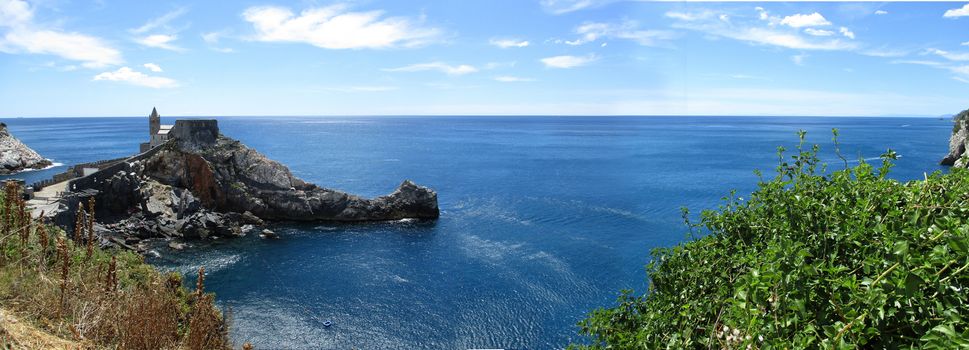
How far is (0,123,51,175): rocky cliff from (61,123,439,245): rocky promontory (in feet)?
139

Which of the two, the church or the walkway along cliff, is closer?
the walkway along cliff

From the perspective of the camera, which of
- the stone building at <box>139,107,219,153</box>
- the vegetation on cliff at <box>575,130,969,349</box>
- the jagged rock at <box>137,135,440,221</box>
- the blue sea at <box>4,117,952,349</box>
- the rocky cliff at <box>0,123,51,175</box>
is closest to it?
the vegetation on cliff at <box>575,130,969,349</box>

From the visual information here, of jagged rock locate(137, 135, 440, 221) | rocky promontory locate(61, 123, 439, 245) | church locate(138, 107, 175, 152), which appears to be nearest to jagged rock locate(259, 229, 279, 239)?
rocky promontory locate(61, 123, 439, 245)

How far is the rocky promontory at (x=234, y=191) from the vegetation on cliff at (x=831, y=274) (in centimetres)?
4343

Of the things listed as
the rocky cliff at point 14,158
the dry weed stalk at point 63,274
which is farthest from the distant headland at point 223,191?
the dry weed stalk at point 63,274

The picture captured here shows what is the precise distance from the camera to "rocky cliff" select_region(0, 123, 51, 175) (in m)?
76.3

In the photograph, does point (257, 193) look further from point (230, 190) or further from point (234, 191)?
point (230, 190)

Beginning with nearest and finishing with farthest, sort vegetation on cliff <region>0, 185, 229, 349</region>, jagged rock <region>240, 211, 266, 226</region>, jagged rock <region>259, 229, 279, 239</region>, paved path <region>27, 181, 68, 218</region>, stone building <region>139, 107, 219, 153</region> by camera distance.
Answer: vegetation on cliff <region>0, 185, 229, 349</region> < paved path <region>27, 181, 68, 218</region> < jagged rock <region>259, 229, 279, 239</region> < jagged rock <region>240, 211, 266, 226</region> < stone building <region>139, 107, 219, 153</region>

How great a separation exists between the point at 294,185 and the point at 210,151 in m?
8.18

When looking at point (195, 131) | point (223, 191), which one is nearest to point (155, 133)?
point (195, 131)

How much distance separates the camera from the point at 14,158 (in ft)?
257

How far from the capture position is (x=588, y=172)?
269 ft

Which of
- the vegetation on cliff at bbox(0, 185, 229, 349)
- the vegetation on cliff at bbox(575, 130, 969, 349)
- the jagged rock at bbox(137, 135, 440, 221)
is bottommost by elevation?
the jagged rock at bbox(137, 135, 440, 221)

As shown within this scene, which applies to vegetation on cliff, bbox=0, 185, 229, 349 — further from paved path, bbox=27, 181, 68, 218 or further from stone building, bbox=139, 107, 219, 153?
stone building, bbox=139, 107, 219, 153
